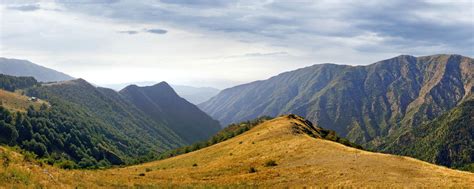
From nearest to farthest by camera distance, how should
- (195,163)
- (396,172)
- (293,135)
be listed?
1. (396,172)
2. (195,163)
3. (293,135)

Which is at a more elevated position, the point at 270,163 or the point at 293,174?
the point at 293,174

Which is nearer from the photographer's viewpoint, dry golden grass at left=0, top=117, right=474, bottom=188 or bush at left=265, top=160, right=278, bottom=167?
dry golden grass at left=0, top=117, right=474, bottom=188

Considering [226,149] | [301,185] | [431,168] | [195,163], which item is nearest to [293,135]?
[226,149]

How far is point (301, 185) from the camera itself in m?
42.7

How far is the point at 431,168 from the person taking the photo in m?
49.9

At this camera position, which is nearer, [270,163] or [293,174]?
[293,174]

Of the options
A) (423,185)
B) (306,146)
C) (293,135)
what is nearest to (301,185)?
(423,185)

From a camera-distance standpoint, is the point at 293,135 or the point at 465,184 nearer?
the point at 465,184

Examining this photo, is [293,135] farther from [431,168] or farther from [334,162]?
[431,168]

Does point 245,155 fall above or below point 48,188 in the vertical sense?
below

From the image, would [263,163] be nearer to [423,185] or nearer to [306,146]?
[306,146]

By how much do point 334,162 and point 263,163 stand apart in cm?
994

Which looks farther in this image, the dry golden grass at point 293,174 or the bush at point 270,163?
the bush at point 270,163

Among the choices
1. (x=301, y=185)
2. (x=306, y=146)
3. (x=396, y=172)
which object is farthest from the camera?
(x=306, y=146)
